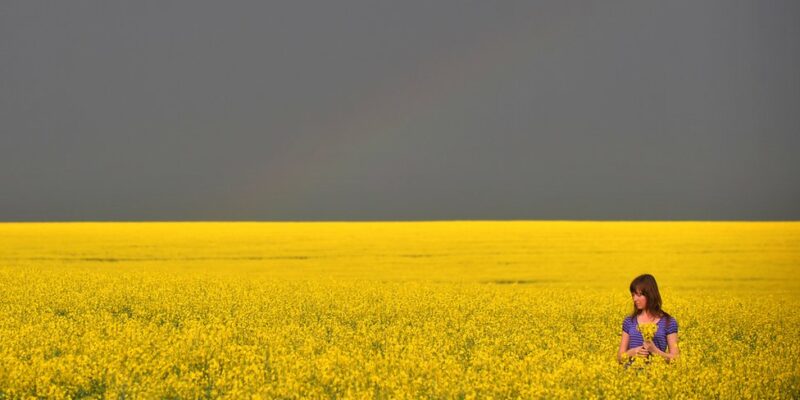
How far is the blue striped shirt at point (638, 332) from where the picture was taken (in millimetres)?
8320

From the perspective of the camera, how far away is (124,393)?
8.52 metres

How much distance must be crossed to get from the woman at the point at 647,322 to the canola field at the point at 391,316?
35cm

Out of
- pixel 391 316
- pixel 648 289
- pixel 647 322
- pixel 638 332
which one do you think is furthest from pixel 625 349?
pixel 391 316

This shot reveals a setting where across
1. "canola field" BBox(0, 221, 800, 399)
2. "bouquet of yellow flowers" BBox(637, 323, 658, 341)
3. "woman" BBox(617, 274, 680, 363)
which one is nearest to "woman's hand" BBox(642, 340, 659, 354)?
"woman" BBox(617, 274, 680, 363)

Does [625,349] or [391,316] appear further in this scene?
[391,316]

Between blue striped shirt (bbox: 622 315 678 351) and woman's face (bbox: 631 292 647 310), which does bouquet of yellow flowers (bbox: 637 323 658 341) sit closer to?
blue striped shirt (bbox: 622 315 678 351)

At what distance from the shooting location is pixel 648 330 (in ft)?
27.7

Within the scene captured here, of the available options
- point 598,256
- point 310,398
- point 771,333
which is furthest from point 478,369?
point 598,256

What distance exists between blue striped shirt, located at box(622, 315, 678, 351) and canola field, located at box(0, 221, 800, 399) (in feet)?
1.31

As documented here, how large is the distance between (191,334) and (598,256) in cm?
2232

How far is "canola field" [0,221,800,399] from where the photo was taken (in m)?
8.84

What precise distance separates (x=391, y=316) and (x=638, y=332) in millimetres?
8311

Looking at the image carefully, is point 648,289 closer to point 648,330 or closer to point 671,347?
point 648,330

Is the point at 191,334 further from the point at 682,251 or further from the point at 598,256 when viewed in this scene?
the point at 682,251
